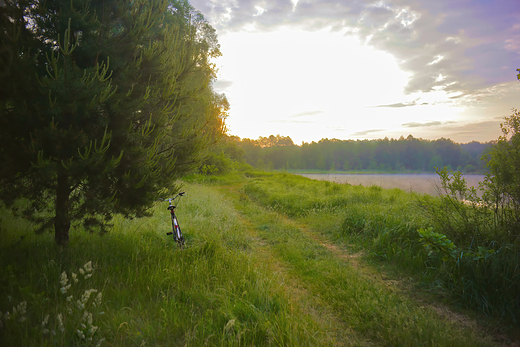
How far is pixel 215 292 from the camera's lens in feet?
11.9

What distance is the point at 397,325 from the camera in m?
3.32

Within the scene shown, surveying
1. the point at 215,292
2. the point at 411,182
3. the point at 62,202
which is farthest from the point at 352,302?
the point at 411,182

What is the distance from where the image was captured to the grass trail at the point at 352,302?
10.3 feet

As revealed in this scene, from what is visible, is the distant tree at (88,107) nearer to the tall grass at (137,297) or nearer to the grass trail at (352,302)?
the tall grass at (137,297)

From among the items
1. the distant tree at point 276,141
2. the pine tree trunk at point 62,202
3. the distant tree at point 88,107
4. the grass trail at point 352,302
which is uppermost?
the distant tree at point 276,141

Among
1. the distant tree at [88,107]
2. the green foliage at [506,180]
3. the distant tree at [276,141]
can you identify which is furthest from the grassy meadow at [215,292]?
the distant tree at [276,141]

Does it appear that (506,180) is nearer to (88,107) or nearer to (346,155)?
(88,107)

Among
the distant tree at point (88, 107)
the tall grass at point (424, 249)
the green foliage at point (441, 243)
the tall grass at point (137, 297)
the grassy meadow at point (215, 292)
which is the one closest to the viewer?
the tall grass at point (137, 297)

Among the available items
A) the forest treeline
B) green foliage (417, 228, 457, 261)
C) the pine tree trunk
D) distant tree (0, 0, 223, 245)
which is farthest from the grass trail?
the forest treeline

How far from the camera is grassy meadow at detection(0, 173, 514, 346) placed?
2627 mm

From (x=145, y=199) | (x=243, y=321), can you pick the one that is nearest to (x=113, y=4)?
(x=145, y=199)

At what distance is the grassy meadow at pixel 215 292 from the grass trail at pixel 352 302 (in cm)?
2

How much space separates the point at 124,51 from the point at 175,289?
13.0 ft

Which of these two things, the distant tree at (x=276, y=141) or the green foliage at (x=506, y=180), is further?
the distant tree at (x=276, y=141)
